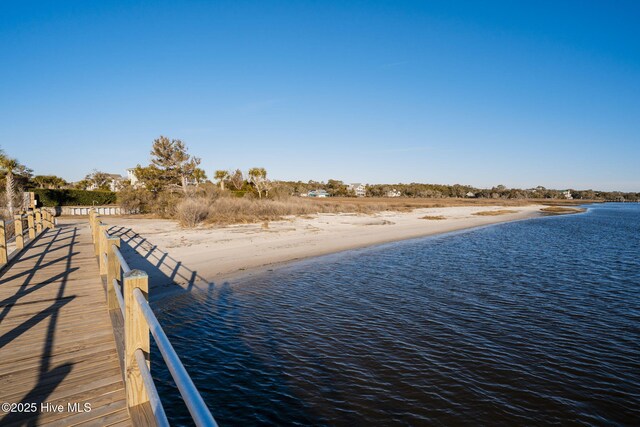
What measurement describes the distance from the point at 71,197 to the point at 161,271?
3289cm

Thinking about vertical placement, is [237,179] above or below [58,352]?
above

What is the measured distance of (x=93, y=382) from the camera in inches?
140

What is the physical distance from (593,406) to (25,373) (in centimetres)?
837

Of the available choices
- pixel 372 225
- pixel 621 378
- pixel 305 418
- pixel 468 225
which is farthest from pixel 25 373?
pixel 468 225

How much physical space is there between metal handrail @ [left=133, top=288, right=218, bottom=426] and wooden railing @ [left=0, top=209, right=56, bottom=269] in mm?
8804

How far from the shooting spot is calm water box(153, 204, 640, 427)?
5723 mm

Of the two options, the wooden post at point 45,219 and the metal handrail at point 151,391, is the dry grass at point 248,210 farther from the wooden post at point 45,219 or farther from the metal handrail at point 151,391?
the metal handrail at point 151,391

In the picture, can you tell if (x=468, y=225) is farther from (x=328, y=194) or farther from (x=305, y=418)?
(x=328, y=194)

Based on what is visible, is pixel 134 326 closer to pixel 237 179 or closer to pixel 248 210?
pixel 248 210

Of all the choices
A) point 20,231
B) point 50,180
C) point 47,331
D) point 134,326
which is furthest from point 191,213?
point 50,180

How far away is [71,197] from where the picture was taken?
1485 inches

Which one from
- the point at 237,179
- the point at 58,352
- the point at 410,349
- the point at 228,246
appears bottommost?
the point at 410,349

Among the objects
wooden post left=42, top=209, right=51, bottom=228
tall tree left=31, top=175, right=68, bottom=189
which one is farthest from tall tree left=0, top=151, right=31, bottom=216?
tall tree left=31, top=175, right=68, bottom=189

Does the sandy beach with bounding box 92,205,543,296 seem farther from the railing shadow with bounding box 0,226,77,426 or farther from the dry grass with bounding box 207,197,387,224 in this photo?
the railing shadow with bounding box 0,226,77,426
